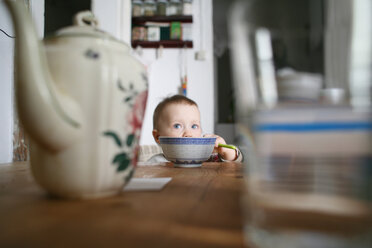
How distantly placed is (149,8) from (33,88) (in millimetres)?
2445

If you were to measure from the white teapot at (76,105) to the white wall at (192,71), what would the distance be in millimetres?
2113

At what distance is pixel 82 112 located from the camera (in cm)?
27

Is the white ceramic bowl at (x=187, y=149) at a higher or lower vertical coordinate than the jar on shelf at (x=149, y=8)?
lower

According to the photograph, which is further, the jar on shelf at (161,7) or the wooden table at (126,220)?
the jar on shelf at (161,7)

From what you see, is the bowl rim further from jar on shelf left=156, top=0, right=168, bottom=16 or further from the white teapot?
jar on shelf left=156, top=0, right=168, bottom=16

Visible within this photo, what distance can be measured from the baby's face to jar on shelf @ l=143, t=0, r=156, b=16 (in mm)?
1496

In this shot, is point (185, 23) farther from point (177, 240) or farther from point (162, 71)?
point (177, 240)

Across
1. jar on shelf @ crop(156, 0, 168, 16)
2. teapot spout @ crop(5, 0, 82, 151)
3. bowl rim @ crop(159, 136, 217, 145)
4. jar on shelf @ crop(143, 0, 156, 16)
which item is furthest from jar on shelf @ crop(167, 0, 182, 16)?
teapot spout @ crop(5, 0, 82, 151)

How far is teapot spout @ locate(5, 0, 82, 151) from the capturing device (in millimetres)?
245

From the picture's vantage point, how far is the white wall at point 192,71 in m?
2.43

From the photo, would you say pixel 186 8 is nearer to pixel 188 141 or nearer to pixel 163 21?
pixel 163 21

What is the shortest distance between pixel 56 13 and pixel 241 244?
4.24 m

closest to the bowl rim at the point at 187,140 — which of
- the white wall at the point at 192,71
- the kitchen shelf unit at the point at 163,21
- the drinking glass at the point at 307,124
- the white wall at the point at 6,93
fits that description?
the drinking glass at the point at 307,124

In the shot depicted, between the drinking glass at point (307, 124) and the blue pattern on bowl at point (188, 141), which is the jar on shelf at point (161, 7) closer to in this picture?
the blue pattern on bowl at point (188, 141)
